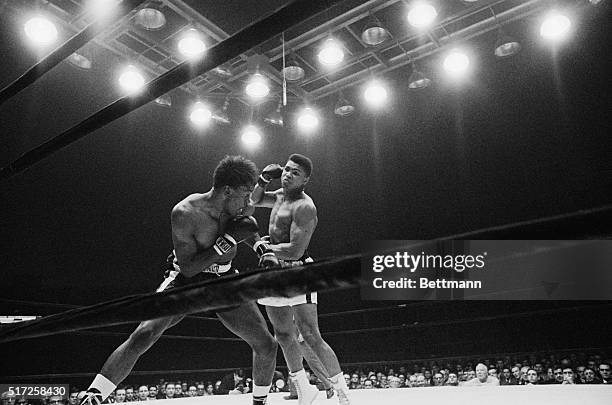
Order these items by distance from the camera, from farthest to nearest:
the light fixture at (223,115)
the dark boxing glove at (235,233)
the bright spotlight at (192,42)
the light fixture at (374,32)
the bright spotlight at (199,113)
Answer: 1. the light fixture at (223,115)
2. the bright spotlight at (199,113)
3. the light fixture at (374,32)
4. the bright spotlight at (192,42)
5. the dark boxing glove at (235,233)

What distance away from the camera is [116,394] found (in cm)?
469

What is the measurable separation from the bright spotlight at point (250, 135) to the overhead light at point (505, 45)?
111 inches

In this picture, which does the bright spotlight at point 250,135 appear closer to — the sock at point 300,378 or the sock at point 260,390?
the sock at point 300,378

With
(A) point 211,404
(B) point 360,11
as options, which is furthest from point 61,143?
(B) point 360,11

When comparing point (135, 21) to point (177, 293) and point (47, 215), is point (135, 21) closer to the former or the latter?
point (47, 215)

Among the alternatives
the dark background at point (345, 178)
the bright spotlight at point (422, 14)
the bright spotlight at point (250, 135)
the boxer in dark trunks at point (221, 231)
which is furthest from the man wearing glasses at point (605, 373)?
the bright spotlight at point (250, 135)

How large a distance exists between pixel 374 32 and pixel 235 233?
3243mm

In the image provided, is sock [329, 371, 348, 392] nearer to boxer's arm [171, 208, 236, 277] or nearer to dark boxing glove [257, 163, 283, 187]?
boxer's arm [171, 208, 236, 277]

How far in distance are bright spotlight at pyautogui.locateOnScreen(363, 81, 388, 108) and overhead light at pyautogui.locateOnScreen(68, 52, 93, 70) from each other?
2.79 meters

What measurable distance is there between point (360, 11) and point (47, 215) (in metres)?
3.42

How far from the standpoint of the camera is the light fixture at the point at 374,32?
4.50 metres

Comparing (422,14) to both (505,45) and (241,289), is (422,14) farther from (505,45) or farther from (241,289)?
(241,289)

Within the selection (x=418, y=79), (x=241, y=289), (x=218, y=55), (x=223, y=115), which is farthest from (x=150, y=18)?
(x=241, y=289)

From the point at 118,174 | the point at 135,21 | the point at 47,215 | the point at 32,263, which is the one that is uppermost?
the point at 135,21
